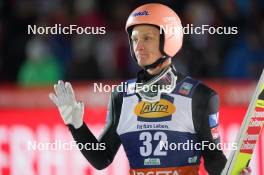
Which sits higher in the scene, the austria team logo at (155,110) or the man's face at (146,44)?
the man's face at (146,44)

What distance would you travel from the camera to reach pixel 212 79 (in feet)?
33.9

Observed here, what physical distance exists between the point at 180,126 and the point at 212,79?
4543 mm

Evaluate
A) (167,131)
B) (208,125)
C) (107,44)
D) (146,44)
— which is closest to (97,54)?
(107,44)

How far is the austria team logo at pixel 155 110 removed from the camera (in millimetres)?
5883

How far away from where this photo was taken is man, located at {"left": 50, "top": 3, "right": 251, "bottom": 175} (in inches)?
229

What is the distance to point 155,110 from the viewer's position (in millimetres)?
5898

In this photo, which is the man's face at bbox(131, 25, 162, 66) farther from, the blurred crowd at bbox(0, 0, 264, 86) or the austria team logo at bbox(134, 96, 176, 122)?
the blurred crowd at bbox(0, 0, 264, 86)

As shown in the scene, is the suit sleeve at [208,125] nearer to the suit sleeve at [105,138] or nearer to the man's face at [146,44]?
the man's face at [146,44]

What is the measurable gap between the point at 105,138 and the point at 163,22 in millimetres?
828

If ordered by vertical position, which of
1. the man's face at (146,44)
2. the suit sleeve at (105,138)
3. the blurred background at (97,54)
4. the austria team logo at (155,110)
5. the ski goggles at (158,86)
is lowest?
the suit sleeve at (105,138)

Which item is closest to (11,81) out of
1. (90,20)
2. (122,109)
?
(90,20)

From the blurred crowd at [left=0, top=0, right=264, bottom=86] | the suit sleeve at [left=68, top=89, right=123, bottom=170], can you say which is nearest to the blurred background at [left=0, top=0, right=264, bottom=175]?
the blurred crowd at [left=0, top=0, right=264, bottom=86]

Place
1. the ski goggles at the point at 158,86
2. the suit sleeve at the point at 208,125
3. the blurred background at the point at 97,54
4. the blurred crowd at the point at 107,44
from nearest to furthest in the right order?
1. the suit sleeve at the point at 208,125
2. the ski goggles at the point at 158,86
3. the blurred background at the point at 97,54
4. the blurred crowd at the point at 107,44

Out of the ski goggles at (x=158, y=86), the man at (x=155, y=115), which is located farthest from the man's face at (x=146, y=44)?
the ski goggles at (x=158, y=86)
